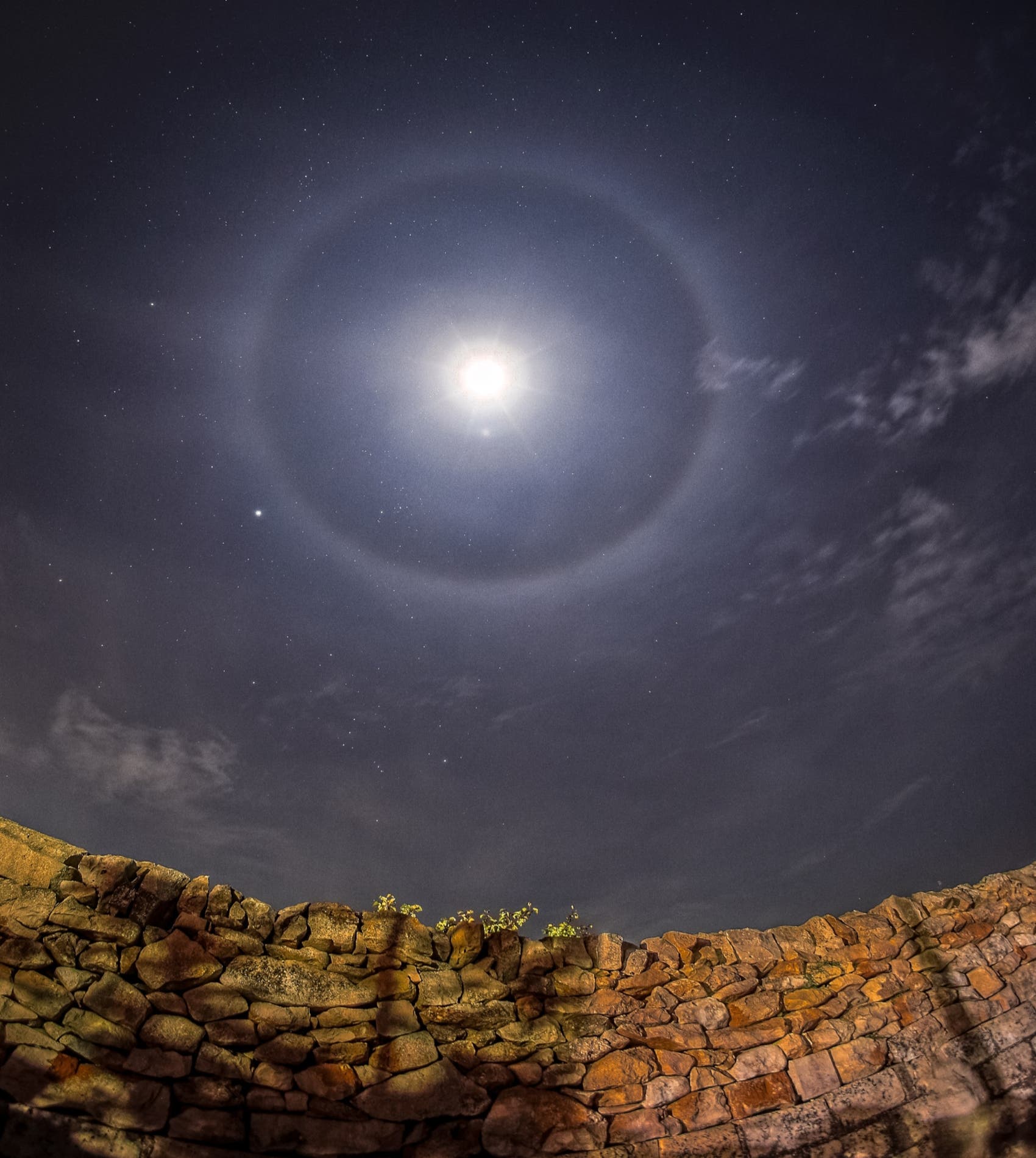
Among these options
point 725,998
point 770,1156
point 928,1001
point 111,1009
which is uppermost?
point 111,1009

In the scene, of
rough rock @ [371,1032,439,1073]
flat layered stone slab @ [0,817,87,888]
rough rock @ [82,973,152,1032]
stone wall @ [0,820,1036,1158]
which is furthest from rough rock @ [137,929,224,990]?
rough rock @ [371,1032,439,1073]

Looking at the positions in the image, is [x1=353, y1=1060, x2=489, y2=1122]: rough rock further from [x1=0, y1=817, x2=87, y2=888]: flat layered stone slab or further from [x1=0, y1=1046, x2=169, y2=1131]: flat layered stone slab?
[x1=0, y1=817, x2=87, y2=888]: flat layered stone slab

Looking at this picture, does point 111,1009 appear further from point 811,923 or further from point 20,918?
point 811,923

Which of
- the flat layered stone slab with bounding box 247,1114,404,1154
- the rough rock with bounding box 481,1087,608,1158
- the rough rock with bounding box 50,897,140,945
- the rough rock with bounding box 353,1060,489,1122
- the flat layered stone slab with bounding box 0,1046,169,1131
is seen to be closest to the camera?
the flat layered stone slab with bounding box 0,1046,169,1131

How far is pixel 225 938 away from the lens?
17.9 ft

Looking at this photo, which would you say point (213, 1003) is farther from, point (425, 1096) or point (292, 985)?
point (425, 1096)

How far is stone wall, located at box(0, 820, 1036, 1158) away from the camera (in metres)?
4.71

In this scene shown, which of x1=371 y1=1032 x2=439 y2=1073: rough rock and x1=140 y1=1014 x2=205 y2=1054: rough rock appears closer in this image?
x1=140 y1=1014 x2=205 y2=1054: rough rock

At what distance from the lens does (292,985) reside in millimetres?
5465

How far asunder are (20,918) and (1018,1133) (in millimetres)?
9090

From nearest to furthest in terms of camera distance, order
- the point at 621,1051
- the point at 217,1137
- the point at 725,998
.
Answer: the point at 217,1137 → the point at 621,1051 → the point at 725,998

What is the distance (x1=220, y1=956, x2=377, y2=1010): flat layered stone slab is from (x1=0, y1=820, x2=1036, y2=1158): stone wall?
2 centimetres

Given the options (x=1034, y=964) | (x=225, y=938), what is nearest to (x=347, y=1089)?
(x=225, y=938)

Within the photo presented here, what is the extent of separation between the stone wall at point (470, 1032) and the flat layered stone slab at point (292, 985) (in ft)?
0.06
